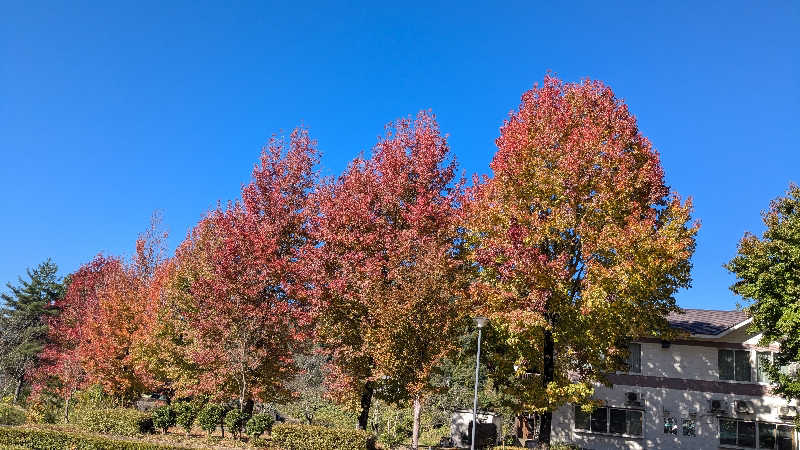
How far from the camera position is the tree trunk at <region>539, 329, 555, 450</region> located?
21.8 metres

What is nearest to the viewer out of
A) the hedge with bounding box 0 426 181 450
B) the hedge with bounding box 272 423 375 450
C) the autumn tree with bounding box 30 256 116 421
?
the hedge with bounding box 0 426 181 450

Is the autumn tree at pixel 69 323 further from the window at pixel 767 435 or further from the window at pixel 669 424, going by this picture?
the window at pixel 767 435

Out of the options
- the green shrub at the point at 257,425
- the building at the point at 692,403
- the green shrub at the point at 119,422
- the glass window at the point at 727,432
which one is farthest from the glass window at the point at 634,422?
the green shrub at the point at 119,422

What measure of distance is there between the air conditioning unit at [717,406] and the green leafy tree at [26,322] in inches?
1928

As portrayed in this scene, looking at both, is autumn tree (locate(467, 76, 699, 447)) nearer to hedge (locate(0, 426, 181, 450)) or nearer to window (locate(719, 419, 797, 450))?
window (locate(719, 419, 797, 450))

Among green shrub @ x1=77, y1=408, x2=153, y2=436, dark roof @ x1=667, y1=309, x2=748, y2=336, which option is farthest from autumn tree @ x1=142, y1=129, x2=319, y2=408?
dark roof @ x1=667, y1=309, x2=748, y2=336

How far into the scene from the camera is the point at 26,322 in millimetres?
52500

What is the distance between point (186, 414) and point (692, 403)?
A: 25.5 meters

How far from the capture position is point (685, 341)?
96.8ft

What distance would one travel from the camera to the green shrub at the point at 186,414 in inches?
970

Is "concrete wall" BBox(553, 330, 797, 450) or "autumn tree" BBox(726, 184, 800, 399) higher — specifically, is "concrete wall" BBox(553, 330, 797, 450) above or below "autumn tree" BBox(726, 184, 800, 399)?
below

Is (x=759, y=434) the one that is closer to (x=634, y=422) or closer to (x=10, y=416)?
(x=634, y=422)

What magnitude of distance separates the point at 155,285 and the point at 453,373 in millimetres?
23953

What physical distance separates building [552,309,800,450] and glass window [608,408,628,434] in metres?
0.05
